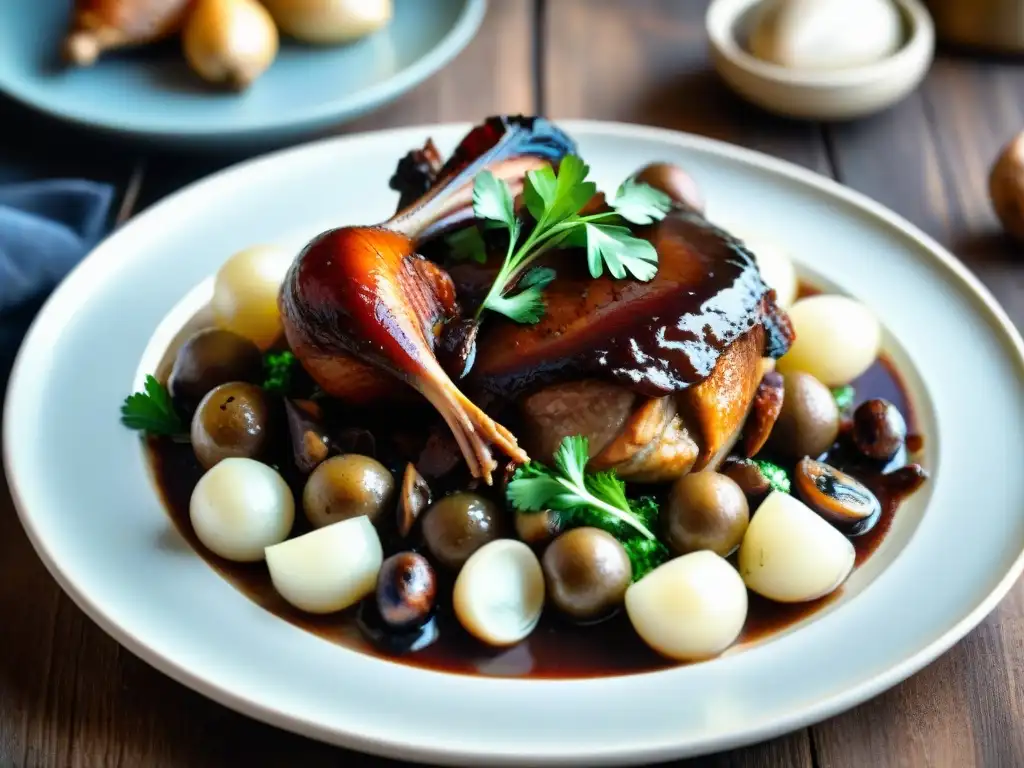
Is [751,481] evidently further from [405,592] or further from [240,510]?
[240,510]

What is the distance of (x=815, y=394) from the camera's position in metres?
2.18

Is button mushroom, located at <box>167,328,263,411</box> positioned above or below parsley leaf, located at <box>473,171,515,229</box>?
below

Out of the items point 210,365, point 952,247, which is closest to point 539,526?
point 210,365

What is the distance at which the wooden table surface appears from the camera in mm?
1771

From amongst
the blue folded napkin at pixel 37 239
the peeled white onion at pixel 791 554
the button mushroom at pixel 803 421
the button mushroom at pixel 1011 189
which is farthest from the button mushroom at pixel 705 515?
the blue folded napkin at pixel 37 239

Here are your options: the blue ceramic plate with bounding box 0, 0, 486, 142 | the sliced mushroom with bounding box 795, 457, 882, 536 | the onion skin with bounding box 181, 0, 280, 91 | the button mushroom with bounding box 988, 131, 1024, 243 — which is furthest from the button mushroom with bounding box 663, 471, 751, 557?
the onion skin with bounding box 181, 0, 280, 91

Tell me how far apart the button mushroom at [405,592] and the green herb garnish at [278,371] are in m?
0.56

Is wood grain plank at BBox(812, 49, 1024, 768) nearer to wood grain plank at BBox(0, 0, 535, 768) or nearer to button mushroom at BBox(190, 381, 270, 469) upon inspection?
wood grain plank at BBox(0, 0, 535, 768)

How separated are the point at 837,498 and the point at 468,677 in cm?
78

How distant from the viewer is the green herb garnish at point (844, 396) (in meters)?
2.31

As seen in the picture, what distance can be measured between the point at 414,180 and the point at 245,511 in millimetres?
867

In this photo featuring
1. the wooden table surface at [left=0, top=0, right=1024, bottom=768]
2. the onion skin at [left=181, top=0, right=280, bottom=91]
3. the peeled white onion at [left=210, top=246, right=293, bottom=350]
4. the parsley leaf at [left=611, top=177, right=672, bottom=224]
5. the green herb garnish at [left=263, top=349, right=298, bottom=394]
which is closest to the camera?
the wooden table surface at [left=0, top=0, right=1024, bottom=768]

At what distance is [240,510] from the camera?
6.31 ft

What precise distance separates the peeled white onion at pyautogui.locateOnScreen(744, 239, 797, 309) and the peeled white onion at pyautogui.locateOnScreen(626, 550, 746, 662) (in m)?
0.86
